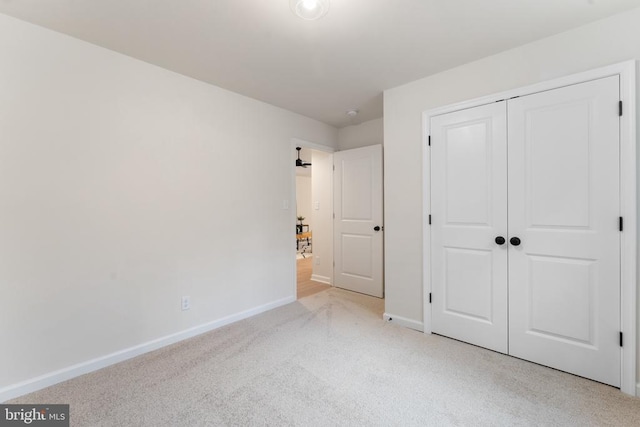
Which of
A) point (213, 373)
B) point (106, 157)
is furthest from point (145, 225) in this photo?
point (213, 373)

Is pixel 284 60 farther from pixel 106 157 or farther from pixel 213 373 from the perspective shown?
pixel 213 373

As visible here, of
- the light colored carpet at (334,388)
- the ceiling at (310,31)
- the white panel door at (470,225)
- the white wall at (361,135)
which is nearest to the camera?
the light colored carpet at (334,388)

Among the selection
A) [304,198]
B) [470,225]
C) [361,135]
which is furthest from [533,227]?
[304,198]

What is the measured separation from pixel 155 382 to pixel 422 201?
8.50ft

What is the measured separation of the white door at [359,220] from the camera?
3.72 m

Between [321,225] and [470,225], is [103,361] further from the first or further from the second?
[470,225]

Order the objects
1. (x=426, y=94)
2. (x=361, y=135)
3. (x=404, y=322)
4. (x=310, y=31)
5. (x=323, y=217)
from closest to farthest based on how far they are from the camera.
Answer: (x=310, y=31), (x=426, y=94), (x=404, y=322), (x=361, y=135), (x=323, y=217)

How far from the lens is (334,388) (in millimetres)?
1825

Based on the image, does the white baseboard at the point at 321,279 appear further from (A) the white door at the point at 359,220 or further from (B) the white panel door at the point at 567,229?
(B) the white panel door at the point at 567,229

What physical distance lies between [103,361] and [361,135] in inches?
147

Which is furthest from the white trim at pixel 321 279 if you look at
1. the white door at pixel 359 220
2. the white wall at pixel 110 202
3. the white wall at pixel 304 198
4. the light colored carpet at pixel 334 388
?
the white wall at pixel 304 198

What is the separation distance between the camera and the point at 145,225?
234 centimetres

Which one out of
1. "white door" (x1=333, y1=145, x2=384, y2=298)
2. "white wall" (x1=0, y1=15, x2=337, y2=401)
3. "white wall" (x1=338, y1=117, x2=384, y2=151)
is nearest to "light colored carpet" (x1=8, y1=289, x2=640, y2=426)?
"white wall" (x1=0, y1=15, x2=337, y2=401)

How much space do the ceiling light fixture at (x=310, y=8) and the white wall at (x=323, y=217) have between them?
2525 millimetres
